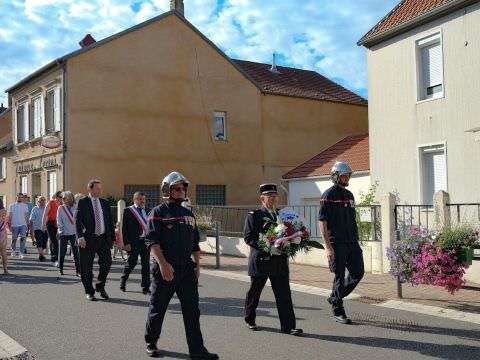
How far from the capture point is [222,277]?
41.2ft

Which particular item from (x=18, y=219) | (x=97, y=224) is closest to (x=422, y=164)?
(x=97, y=224)

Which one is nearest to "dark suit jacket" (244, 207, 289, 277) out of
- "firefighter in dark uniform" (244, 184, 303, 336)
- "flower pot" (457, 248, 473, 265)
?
Answer: "firefighter in dark uniform" (244, 184, 303, 336)

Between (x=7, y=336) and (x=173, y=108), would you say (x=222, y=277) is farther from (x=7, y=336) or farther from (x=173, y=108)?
(x=173, y=108)

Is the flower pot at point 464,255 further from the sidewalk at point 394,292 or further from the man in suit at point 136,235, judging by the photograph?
the man in suit at point 136,235

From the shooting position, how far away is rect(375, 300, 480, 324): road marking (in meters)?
7.79

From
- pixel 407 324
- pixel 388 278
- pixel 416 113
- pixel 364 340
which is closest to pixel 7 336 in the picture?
pixel 364 340

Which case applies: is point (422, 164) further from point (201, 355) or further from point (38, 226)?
point (201, 355)

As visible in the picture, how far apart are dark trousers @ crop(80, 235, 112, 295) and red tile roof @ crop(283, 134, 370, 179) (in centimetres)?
1151

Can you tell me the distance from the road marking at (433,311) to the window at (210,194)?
18.0 metres

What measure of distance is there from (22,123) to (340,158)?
652 inches

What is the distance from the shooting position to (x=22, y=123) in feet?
96.1

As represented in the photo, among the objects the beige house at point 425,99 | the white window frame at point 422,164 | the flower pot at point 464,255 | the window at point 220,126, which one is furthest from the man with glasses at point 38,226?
the window at point 220,126

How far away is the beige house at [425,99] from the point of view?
14062 millimetres

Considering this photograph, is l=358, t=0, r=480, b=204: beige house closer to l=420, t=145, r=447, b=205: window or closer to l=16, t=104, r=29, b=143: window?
l=420, t=145, r=447, b=205: window
